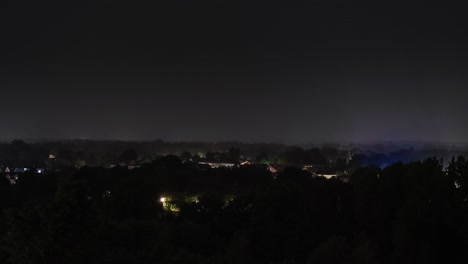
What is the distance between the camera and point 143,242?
1633cm

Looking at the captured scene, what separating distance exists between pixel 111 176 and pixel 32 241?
97.3 ft

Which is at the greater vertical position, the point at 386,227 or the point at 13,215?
the point at 13,215

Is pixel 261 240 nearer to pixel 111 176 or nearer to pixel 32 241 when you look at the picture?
pixel 32 241

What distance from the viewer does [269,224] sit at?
19656 mm

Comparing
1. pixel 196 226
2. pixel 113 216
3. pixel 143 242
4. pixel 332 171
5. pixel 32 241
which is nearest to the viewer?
pixel 32 241

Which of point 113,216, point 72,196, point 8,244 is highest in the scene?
point 72,196

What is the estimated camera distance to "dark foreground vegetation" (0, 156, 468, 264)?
31.1 ft

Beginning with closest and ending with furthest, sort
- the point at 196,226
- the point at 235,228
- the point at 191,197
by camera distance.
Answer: the point at 196,226 → the point at 235,228 → the point at 191,197

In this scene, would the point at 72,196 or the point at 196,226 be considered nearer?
the point at 72,196

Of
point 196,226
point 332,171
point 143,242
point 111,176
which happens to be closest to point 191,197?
point 111,176

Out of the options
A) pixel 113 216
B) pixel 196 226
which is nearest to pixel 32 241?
pixel 196 226

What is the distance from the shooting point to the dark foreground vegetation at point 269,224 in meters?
9.49

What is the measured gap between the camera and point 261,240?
61.5 feet

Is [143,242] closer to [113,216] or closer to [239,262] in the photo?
[239,262]
